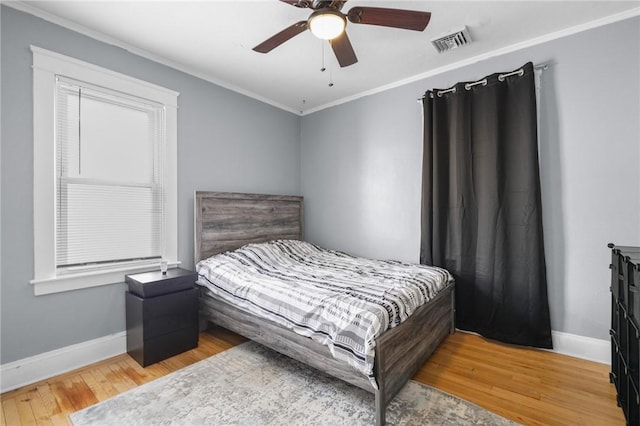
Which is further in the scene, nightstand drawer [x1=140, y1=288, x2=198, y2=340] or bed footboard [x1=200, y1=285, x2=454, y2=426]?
nightstand drawer [x1=140, y1=288, x2=198, y2=340]

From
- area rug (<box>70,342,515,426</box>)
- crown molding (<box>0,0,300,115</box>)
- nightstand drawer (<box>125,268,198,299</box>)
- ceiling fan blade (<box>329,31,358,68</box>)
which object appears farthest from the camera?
nightstand drawer (<box>125,268,198,299</box>)

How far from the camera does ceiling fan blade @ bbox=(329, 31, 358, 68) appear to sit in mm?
1959

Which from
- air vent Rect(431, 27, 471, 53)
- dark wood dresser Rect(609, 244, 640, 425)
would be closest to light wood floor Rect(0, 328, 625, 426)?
dark wood dresser Rect(609, 244, 640, 425)

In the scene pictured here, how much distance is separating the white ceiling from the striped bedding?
6.16ft

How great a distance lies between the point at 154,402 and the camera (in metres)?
1.89

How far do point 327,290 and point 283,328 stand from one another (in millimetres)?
423

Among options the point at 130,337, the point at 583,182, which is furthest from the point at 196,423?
the point at 583,182

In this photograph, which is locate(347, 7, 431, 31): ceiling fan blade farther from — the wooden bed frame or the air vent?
the wooden bed frame

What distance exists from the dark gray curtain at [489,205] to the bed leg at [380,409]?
1.59m

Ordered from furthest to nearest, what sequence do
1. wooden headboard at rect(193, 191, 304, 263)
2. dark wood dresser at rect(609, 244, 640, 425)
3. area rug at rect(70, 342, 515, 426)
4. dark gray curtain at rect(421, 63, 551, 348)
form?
wooden headboard at rect(193, 191, 304, 263) → dark gray curtain at rect(421, 63, 551, 348) → area rug at rect(70, 342, 515, 426) → dark wood dresser at rect(609, 244, 640, 425)

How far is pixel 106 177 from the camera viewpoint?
2.54 meters

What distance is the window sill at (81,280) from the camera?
219 centimetres

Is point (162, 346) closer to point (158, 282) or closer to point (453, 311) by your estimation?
point (158, 282)

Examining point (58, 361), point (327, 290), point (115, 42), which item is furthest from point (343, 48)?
point (58, 361)
